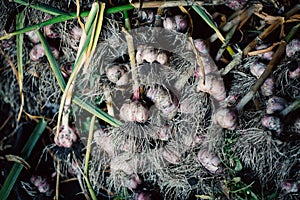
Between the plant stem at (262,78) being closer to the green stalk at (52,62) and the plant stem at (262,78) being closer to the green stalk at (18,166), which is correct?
the green stalk at (52,62)

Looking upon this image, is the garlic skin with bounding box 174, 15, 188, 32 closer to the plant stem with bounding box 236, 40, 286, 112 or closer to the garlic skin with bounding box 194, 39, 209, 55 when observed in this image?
the garlic skin with bounding box 194, 39, 209, 55

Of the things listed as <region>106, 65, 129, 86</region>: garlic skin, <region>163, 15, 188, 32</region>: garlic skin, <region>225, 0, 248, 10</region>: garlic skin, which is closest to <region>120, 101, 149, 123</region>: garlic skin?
<region>106, 65, 129, 86</region>: garlic skin

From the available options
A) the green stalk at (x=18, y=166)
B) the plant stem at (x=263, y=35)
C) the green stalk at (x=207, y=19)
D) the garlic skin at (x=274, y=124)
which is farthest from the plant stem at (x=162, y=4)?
the green stalk at (x=18, y=166)

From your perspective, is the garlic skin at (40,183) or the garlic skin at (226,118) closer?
the garlic skin at (226,118)

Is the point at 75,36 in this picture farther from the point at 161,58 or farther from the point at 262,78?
the point at 262,78

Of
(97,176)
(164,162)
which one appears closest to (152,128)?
(164,162)

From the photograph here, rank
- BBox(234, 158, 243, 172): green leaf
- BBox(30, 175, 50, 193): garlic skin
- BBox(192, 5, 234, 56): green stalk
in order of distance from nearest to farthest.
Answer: BBox(192, 5, 234, 56): green stalk → BBox(234, 158, 243, 172): green leaf → BBox(30, 175, 50, 193): garlic skin
